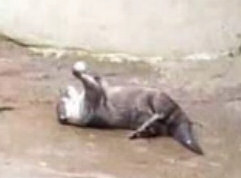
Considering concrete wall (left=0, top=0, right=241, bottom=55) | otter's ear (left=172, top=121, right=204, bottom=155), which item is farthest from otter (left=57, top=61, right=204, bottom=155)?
concrete wall (left=0, top=0, right=241, bottom=55)

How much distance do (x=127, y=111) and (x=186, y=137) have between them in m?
0.28

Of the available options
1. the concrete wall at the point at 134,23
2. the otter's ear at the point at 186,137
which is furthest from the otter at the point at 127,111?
the concrete wall at the point at 134,23

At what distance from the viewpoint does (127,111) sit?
4391 millimetres

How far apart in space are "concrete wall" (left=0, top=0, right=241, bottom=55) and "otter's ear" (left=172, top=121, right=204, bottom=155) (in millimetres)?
1044

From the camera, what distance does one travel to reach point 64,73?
5.08 m

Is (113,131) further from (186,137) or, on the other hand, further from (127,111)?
(186,137)

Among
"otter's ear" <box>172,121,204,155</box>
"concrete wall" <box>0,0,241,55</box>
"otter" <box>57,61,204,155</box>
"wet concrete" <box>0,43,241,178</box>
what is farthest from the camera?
"concrete wall" <box>0,0,241,55</box>

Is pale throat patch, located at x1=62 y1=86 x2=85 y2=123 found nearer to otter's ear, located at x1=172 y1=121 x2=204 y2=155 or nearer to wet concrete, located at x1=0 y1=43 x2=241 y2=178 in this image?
wet concrete, located at x1=0 y1=43 x2=241 y2=178

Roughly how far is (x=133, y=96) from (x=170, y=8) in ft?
3.49

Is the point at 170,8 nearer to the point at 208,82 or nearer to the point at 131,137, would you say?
the point at 208,82

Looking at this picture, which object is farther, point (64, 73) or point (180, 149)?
point (64, 73)

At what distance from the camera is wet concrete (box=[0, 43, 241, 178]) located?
13.2ft

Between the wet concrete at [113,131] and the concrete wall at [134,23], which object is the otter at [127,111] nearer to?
the wet concrete at [113,131]

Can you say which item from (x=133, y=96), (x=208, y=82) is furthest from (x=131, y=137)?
(x=208, y=82)
